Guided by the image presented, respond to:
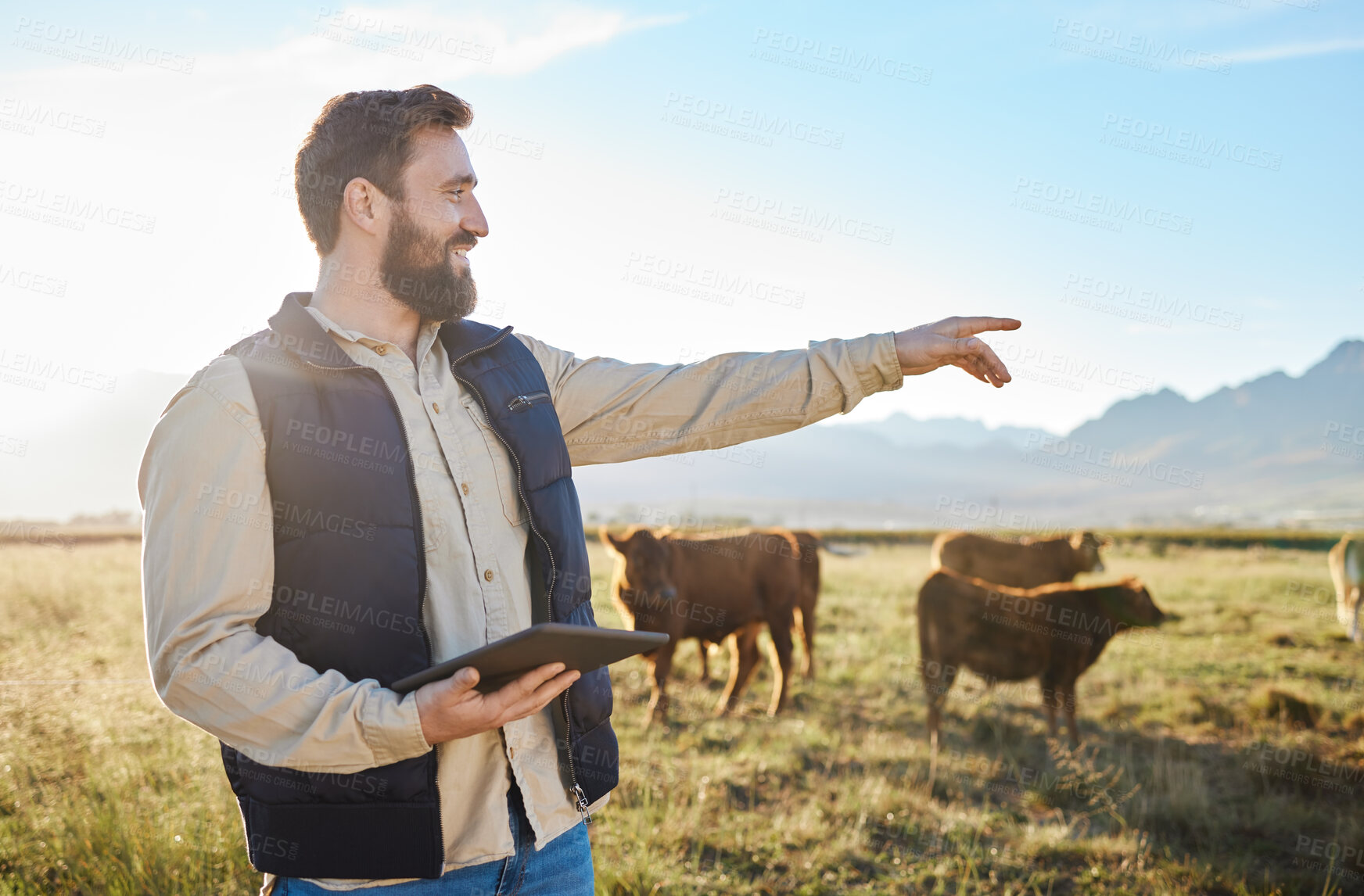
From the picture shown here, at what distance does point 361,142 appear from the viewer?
76.7 inches

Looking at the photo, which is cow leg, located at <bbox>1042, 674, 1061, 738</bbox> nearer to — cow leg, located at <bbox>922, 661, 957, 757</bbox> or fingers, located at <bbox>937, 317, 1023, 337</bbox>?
cow leg, located at <bbox>922, 661, 957, 757</bbox>

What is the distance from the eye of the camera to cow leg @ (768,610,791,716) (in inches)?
336

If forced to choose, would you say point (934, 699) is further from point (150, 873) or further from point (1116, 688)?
point (150, 873)

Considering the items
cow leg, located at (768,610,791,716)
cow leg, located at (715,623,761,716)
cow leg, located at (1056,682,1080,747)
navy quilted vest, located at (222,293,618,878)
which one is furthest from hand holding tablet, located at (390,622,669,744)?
cow leg, located at (715,623,761,716)

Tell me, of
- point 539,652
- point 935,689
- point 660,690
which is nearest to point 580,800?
point 539,652

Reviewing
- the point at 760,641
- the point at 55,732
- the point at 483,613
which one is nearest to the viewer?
the point at 483,613

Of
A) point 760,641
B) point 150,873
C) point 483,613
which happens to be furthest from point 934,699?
point 483,613

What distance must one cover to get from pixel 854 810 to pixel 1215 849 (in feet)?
7.34

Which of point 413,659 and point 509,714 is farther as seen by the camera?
point 413,659

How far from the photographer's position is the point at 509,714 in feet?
5.10

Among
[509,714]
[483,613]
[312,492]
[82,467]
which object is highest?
[312,492]

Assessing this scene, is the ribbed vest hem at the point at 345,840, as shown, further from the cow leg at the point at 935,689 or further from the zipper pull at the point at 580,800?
the cow leg at the point at 935,689

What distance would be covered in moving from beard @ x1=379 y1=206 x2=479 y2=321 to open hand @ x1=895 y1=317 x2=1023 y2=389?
121 centimetres

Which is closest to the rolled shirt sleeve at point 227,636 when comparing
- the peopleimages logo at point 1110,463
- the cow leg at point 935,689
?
the cow leg at point 935,689
